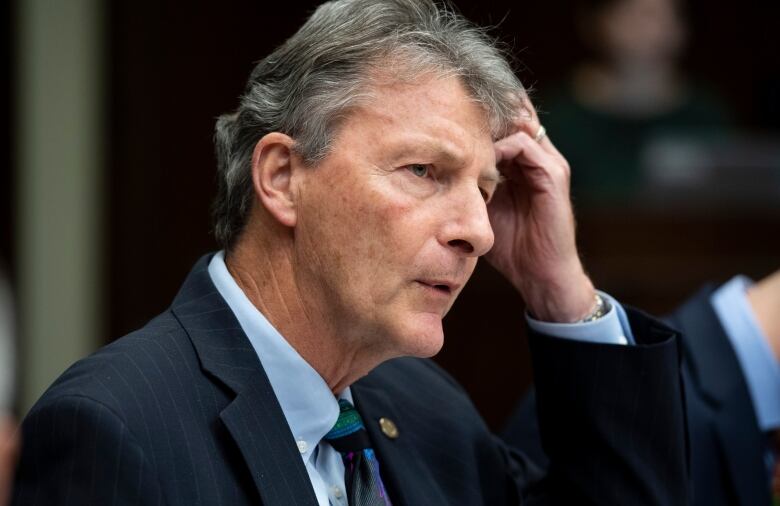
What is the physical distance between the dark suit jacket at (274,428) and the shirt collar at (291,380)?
0.10 ft

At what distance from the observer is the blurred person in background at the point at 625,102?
16.4ft

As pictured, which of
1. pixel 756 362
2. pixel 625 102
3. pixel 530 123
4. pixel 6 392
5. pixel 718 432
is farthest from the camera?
pixel 625 102

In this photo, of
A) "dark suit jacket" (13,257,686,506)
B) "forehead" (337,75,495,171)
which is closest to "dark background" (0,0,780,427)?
"dark suit jacket" (13,257,686,506)

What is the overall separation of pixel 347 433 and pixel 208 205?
331 cm

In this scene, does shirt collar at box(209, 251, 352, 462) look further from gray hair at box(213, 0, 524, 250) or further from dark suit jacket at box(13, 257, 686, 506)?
gray hair at box(213, 0, 524, 250)

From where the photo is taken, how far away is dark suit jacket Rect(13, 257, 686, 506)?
168cm

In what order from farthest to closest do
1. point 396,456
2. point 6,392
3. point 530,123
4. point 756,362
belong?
1. point 756,362
2. point 530,123
3. point 396,456
4. point 6,392

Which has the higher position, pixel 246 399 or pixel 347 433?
pixel 246 399

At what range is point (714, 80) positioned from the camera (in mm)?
5977

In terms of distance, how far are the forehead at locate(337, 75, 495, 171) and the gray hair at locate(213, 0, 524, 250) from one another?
0.05 feet

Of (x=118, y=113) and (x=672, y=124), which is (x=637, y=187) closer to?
(x=672, y=124)

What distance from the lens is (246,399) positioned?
6.20 feet

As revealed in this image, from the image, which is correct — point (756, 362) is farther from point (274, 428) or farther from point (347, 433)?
point (274, 428)

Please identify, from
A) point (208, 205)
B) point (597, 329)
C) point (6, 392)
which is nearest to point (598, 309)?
point (597, 329)
